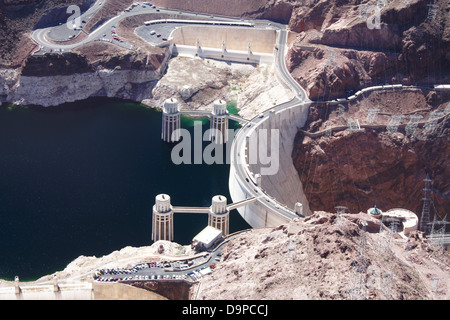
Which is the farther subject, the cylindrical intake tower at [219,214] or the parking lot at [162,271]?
the cylindrical intake tower at [219,214]

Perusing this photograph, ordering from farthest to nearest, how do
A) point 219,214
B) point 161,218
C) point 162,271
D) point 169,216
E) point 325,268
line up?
point 219,214 → point 169,216 → point 161,218 → point 162,271 → point 325,268

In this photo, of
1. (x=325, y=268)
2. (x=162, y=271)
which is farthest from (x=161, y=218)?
(x=325, y=268)

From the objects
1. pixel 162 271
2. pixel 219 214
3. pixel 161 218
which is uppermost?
pixel 219 214

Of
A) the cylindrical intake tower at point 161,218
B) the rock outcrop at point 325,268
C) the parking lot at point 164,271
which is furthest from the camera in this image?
the cylindrical intake tower at point 161,218

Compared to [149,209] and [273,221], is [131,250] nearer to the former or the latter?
[149,209]

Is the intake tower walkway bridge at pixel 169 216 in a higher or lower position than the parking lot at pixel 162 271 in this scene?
higher

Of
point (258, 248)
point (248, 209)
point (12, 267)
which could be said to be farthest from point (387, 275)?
point (12, 267)

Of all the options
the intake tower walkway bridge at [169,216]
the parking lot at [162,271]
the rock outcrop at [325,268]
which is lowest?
the parking lot at [162,271]

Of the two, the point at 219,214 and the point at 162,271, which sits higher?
the point at 219,214

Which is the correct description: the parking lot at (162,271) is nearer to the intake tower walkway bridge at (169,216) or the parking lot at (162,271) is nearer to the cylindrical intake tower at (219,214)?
the intake tower walkway bridge at (169,216)

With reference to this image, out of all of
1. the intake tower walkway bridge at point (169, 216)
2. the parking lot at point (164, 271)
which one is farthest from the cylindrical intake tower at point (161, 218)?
the parking lot at point (164, 271)

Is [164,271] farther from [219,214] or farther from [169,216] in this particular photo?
[219,214]

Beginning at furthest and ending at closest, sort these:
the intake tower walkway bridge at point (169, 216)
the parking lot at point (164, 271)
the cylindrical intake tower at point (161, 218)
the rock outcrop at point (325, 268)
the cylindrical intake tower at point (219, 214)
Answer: the cylindrical intake tower at point (219, 214) < the intake tower walkway bridge at point (169, 216) < the cylindrical intake tower at point (161, 218) < the parking lot at point (164, 271) < the rock outcrop at point (325, 268)

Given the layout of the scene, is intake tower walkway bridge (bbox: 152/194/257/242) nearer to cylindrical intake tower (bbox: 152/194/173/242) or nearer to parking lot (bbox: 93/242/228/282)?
cylindrical intake tower (bbox: 152/194/173/242)
